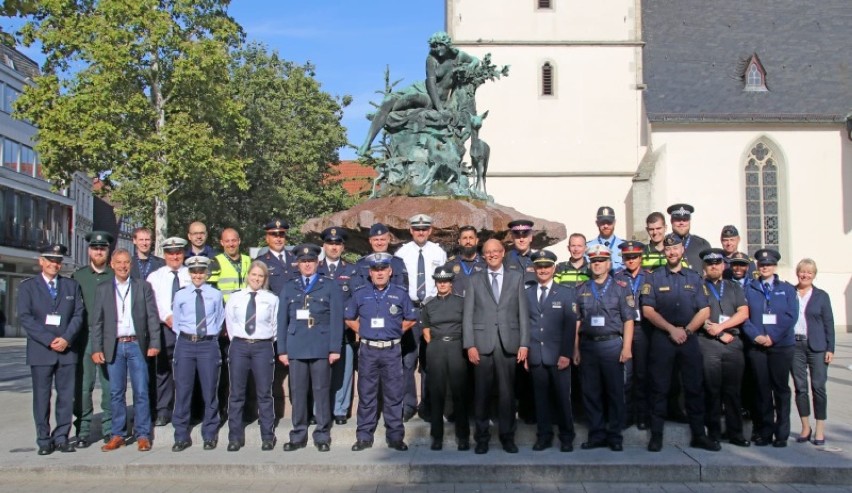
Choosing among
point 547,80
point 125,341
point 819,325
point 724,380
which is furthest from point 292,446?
point 547,80

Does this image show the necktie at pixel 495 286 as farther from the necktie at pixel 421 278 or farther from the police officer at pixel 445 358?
the necktie at pixel 421 278

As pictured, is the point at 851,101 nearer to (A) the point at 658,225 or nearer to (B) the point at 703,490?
(A) the point at 658,225

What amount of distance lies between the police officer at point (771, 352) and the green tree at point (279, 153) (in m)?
25.9

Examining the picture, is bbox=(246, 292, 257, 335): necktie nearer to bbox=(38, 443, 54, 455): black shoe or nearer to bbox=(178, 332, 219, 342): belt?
bbox=(178, 332, 219, 342): belt

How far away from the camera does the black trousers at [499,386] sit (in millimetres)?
7566

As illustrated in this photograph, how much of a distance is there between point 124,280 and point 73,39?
20.5 meters

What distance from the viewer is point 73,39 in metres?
26.1

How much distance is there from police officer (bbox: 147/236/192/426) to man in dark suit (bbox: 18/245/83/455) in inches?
28.3

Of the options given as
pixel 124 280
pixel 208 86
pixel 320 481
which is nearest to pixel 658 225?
pixel 320 481

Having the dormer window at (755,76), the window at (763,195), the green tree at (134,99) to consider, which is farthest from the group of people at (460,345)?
the dormer window at (755,76)

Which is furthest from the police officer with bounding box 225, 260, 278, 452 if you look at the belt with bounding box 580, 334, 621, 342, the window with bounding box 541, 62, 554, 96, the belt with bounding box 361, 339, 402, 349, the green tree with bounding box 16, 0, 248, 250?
the window with bounding box 541, 62, 554, 96

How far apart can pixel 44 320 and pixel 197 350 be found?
1388mm

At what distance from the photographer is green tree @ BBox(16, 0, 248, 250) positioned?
25719mm

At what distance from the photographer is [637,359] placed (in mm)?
7980
